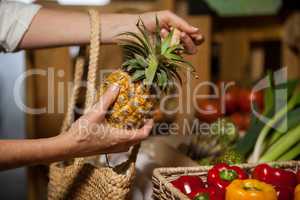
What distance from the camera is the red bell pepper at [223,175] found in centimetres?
93

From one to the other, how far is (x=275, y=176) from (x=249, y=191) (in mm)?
163

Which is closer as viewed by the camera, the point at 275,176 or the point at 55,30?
the point at 275,176

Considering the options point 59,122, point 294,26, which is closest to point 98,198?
point 59,122

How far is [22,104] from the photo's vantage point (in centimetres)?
167

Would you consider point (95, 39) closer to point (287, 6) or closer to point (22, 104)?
point (22, 104)

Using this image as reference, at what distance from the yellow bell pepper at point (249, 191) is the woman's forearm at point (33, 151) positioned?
13.7 inches

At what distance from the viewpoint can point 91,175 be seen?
1.01 m

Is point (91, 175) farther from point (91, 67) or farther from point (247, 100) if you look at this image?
point (247, 100)

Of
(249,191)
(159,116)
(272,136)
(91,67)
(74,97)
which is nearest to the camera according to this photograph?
(249,191)

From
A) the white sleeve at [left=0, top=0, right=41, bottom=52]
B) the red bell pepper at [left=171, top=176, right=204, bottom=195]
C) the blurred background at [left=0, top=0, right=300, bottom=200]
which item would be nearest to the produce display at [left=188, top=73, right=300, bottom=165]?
the blurred background at [left=0, top=0, right=300, bottom=200]

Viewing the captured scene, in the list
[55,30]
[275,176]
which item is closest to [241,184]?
[275,176]

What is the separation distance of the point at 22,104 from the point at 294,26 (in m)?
1.35

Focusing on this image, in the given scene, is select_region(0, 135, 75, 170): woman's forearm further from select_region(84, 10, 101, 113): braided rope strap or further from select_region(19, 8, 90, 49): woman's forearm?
select_region(19, 8, 90, 49): woman's forearm

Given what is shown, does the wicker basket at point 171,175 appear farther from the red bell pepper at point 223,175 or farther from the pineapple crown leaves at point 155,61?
the pineapple crown leaves at point 155,61
